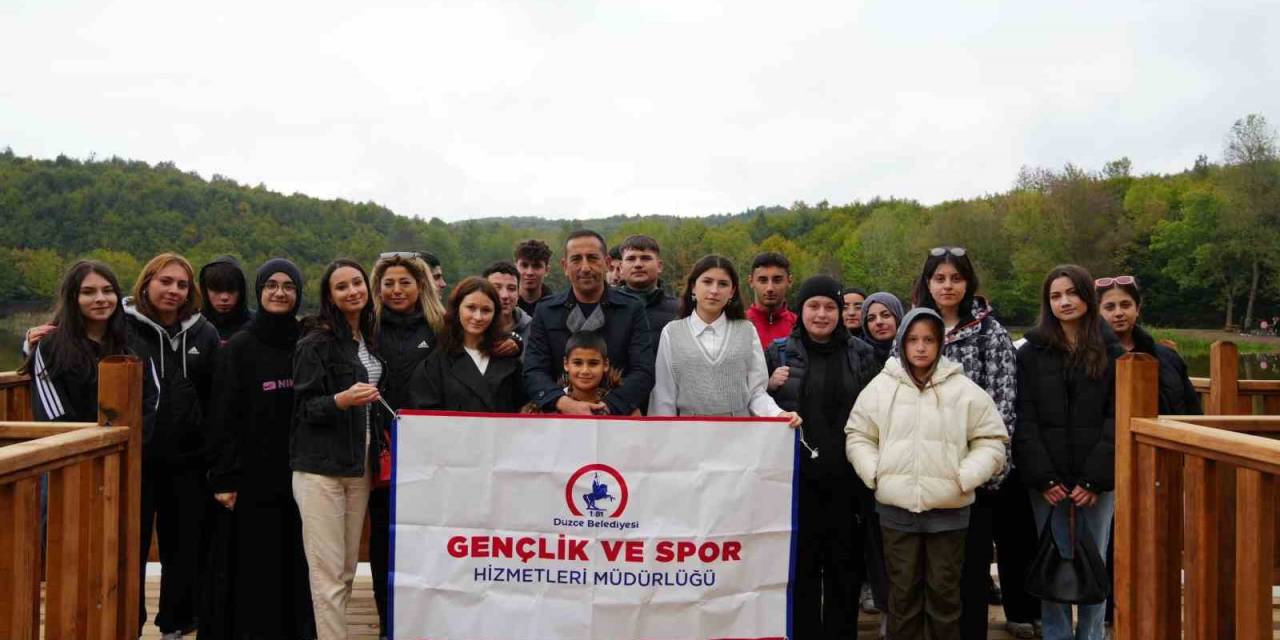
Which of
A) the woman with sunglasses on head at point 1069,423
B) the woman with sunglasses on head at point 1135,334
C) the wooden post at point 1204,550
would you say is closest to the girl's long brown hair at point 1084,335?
the woman with sunglasses on head at point 1069,423

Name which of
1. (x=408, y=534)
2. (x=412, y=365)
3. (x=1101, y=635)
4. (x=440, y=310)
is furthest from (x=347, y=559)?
(x=1101, y=635)

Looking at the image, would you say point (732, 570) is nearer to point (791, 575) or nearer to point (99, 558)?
point (791, 575)

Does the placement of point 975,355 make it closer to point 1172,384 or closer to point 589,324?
point 1172,384

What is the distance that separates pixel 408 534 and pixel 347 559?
0.44 m

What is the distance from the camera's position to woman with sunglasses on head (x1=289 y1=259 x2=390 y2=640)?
436 centimetres

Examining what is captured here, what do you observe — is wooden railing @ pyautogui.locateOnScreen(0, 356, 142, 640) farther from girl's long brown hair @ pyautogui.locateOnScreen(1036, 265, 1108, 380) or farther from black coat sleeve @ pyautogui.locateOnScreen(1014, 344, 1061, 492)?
girl's long brown hair @ pyautogui.locateOnScreen(1036, 265, 1108, 380)

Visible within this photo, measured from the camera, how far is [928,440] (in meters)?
4.27

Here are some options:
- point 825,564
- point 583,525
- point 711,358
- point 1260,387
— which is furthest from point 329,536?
point 1260,387

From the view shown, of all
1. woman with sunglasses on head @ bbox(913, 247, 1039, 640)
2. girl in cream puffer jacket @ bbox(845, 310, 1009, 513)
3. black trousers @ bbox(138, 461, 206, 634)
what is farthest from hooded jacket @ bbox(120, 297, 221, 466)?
woman with sunglasses on head @ bbox(913, 247, 1039, 640)

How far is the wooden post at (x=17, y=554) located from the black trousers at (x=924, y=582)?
11.9 ft

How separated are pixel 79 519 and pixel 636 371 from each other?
253cm

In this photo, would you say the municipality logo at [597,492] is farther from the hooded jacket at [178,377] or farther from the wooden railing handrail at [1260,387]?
the wooden railing handrail at [1260,387]

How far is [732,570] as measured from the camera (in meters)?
4.33

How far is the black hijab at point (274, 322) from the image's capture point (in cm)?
468
